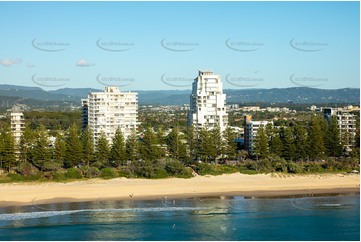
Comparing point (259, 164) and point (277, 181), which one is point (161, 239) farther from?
point (259, 164)

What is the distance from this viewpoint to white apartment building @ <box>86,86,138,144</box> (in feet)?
149

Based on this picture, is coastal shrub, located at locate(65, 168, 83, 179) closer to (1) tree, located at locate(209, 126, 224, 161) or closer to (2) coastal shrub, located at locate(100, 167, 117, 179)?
(2) coastal shrub, located at locate(100, 167, 117, 179)

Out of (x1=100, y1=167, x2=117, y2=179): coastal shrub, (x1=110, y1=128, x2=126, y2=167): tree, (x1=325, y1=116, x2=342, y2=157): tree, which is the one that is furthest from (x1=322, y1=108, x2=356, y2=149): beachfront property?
(x1=100, y1=167, x2=117, y2=179): coastal shrub

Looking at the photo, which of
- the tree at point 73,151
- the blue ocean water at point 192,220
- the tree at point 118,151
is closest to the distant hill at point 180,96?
the tree at point 73,151

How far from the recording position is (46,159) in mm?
37406

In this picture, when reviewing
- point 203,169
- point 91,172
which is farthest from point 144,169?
point 203,169

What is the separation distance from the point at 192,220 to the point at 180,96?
4678 inches

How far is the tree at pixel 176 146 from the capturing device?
130 ft

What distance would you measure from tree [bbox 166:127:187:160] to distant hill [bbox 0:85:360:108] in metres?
67.8

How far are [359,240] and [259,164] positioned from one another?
16.6 m

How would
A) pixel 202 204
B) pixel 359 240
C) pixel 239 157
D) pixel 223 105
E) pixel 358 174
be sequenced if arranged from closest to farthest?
pixel 359 240
pixel 202 204
pixel 358 174
pixel 239 157
pixel 223 105

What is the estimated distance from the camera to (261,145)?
40594mm

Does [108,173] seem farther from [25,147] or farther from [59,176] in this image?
[25,147]

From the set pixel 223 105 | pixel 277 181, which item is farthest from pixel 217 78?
pixel 277 181
